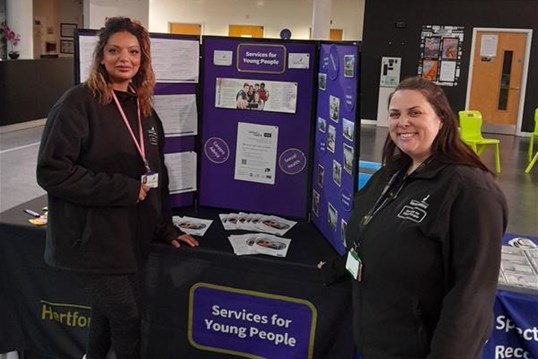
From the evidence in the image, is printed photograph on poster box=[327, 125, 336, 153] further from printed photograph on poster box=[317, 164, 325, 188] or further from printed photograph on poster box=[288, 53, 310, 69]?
printed photograph on poster box=[288, 53, 310, 69]

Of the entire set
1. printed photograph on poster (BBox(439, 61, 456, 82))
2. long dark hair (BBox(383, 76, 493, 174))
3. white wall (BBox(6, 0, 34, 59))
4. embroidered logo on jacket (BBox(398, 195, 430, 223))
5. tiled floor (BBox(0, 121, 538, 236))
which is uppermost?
white wall (BBox(6, 0, 34, 59))

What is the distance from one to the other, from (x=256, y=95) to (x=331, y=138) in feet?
1.68

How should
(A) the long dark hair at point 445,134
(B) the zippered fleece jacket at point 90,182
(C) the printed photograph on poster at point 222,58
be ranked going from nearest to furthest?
(A) the long dark hair at point 445,134, (B) the zippered fleece jacket at point 90,182, (C) the printed photograph on poster at point 222,58

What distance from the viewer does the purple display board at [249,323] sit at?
2.20 metres

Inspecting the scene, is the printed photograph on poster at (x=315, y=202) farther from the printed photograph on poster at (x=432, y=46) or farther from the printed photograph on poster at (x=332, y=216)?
the printed photograph on poster at (x=432, y=46)

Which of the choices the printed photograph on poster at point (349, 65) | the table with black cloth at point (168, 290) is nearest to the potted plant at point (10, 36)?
the table with black cloth at point (168, 290)

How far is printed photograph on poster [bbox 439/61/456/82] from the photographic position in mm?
12328

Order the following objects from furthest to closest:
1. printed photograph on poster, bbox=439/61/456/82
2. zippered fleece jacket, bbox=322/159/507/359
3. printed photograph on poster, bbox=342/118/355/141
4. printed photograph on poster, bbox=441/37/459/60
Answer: printed photograph on poster, bbox=439/61/456/82 → printed photograph on poster, bbox=441/37/459/60 → printed photograph on poster, bbox=342/118/355/141 → zippered fleece jacket, bbox=322/159/507/359

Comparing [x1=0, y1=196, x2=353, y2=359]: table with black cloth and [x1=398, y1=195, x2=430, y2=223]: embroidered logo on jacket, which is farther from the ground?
[x1=398, y1=195, x2=430, y2=223]: embroidered logo on jacket

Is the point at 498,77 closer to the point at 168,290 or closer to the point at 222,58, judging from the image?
the point at 222,58

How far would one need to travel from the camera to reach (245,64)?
8.79 feet

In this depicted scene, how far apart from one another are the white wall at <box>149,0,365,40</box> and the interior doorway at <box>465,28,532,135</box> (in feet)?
11.4

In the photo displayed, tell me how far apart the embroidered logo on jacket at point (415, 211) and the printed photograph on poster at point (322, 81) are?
1.07 m

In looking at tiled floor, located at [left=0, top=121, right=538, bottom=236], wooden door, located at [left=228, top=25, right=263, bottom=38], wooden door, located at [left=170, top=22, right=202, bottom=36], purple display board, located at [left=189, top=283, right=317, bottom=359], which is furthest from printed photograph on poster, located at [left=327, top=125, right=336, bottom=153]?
wooden door, located at [left=170, top=22, right=202, bottom=36]
